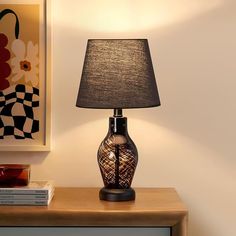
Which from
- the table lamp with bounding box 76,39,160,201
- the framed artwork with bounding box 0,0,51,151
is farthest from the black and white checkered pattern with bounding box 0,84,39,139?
the table lamp with bounding box 76,39,160,201

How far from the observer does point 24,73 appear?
1977 mm

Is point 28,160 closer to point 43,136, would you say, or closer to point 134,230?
point 43,136

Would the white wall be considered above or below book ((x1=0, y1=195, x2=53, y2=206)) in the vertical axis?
above

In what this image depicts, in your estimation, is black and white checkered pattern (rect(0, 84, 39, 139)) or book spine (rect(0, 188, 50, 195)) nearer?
book spine (rect(0, 188, 50, 195))

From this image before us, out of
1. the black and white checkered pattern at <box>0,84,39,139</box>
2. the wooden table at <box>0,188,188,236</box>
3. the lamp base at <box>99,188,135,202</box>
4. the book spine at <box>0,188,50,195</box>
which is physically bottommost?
the wooden table at <box>0,188,188,236</box>

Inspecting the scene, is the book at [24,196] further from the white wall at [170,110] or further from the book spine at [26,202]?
the white wall at [170,110]

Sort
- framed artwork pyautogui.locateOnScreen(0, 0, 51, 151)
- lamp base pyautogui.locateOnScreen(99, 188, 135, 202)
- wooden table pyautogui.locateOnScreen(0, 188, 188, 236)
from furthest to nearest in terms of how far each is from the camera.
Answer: framed artwork pyautogui.locateOnScreen(0, 0, 51, 151)
lamp base pyautogui.locateOnScreen(99, 188, 135, 202)
wooden table pyautogui.locateOnScreen(0, 188, 188, 236)

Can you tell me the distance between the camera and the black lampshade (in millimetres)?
1624

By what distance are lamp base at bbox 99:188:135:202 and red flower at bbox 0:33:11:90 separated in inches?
22.8

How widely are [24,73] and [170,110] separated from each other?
1.87 feet

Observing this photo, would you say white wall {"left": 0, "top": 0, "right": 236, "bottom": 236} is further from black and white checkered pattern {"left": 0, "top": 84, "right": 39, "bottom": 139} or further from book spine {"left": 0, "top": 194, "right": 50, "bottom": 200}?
book spine {"left": 0, "top": 194, "right": 50, "bottom": 200}

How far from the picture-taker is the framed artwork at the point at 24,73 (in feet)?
6.47

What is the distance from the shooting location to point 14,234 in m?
1.60

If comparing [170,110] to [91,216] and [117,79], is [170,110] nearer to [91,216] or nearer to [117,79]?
[117,79]
